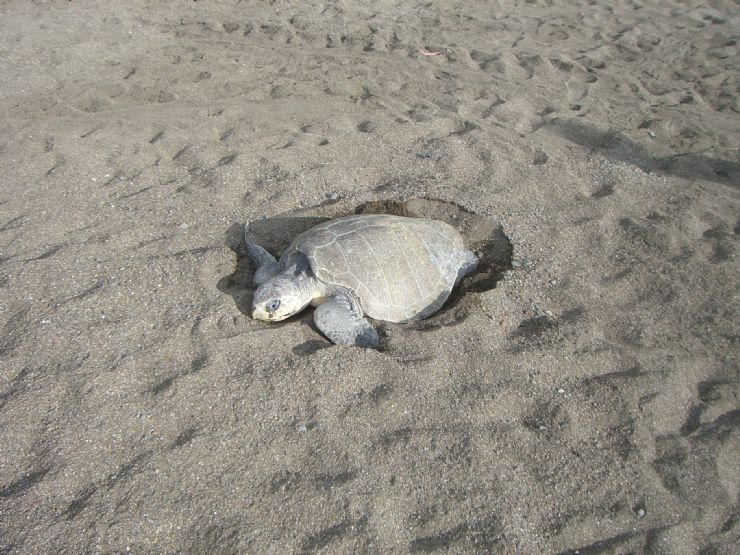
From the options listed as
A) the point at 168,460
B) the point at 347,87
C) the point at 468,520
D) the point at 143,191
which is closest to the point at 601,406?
the point at 468,520

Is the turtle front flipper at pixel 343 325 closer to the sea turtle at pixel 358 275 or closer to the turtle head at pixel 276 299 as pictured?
the sea turtle at pixel 358 275

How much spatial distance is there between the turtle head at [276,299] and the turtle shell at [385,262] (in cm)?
21

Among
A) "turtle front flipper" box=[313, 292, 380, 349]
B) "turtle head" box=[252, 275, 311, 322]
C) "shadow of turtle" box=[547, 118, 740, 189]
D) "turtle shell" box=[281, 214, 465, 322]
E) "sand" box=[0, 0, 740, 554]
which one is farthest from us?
"shadow of turtle" box=[547, 118, 740, 189]

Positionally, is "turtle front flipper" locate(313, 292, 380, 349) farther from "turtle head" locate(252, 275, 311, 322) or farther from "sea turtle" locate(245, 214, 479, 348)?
"turtle head" locate(252, 275, 311, 322)

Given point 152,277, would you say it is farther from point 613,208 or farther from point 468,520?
point 613,208

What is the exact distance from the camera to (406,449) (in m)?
2.19

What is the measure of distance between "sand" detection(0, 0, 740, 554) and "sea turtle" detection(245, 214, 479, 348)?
0.56ft

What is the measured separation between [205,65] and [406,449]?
565 centimetres

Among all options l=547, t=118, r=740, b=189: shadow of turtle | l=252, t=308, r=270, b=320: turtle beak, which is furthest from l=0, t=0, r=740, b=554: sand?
l=252, t=308, r=270, b=320: turtle beak

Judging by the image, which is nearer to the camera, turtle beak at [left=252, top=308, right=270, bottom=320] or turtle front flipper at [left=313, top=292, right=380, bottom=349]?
turtle front flipper at [left=313, top=292, right=380, bottom=349]

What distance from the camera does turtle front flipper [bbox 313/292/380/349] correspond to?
2.73m

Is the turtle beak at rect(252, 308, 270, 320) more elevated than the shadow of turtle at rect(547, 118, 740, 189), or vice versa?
the shadow of turtle at rect(547, 118, 740, 189)

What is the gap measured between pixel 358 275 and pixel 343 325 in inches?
17.2

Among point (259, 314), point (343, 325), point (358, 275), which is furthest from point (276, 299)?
point (358, 275)
